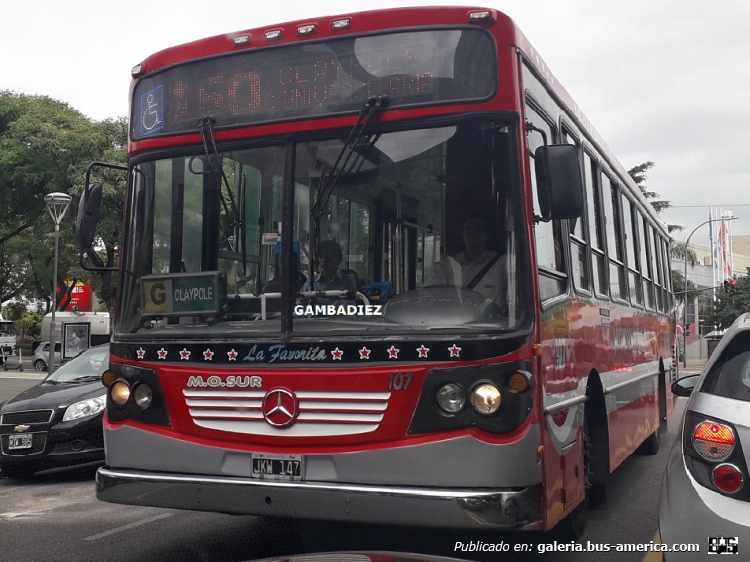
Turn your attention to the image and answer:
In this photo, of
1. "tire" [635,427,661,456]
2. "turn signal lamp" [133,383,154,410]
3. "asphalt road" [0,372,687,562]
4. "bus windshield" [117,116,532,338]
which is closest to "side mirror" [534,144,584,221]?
"bus windshield" [117,116,532,338]

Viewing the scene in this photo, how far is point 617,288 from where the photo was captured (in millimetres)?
7770

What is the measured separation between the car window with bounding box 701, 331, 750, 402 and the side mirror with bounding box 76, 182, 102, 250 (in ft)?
11.9

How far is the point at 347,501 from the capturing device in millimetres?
4621

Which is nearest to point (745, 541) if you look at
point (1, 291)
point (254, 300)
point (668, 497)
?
point (668, 497)

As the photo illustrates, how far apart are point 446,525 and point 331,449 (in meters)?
0.71

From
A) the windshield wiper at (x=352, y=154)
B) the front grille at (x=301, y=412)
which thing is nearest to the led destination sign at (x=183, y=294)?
the front grille at (x=301, y=412)

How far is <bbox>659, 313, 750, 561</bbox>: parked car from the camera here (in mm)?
3656

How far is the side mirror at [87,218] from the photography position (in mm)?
5680

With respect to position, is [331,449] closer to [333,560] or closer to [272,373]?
[272,373]

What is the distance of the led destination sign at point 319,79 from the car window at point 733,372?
176 cm

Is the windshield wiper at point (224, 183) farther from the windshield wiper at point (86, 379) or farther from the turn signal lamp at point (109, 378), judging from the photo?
the windshield wiper at point (86, 379)

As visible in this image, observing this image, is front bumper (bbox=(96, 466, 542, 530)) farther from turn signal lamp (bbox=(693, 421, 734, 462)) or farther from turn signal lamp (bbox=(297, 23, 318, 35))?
turn signal lamp (bbox=(297, 23, 318, 35))

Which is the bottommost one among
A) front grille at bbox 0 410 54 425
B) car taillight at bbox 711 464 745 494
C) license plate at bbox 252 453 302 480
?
front grille at bbox 0 410 54 425

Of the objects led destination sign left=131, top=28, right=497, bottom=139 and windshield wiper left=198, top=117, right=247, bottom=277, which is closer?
led destination sign left=131, top=28, right=497, bottom=139
